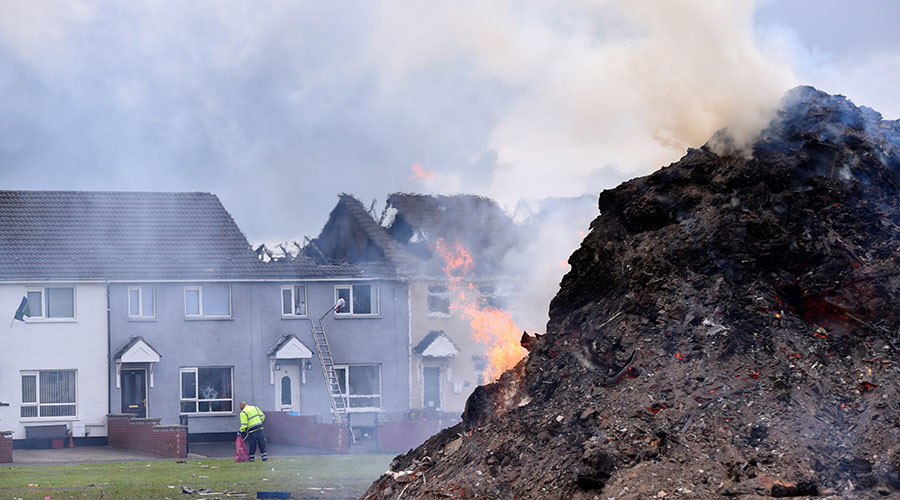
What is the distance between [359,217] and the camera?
40625mm

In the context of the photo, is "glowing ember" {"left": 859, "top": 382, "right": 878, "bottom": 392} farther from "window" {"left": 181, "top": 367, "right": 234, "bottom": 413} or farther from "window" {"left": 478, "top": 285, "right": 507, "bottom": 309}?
"window" {"left": 181, "top": 367, "right": 234, "bottom": 413}

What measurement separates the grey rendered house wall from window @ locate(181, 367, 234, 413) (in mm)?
269

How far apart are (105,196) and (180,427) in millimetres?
11325

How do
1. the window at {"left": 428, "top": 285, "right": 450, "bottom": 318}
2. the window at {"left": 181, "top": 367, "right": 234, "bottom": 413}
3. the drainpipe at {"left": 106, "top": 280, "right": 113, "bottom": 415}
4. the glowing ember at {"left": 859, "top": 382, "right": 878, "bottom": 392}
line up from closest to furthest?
1. the glowing ember at {"left": 859, "top": 382, "right": 878, "bottom": 392}
2. the drainpipe at {"left": 106, "top": 280, "right": 113, "bottom": 415}
3. the window at {"left": 181, "top": 367, "right": 234, "bottom": 413}
4. the window at {"left": 428, "top": 285, "right": 450, "bottom": 318}

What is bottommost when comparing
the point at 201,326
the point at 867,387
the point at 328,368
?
the point at 867,387

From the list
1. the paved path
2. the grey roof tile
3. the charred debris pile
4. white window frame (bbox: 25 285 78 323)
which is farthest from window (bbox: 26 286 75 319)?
the charred debris pile

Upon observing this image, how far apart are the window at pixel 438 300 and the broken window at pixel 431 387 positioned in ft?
6.45

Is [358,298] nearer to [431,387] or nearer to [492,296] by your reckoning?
[431,387]

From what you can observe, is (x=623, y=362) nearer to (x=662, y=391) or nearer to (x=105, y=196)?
(x=662, y=391)

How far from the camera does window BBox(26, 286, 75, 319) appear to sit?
33219 mm

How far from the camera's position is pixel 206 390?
35219 mm

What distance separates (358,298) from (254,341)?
3997 millimetres

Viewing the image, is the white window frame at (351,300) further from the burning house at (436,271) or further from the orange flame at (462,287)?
the orange flame at (462,287)

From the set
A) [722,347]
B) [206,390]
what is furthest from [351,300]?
[722,347]
